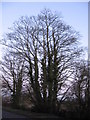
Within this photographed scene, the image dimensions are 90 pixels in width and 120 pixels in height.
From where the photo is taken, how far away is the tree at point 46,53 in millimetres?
5574

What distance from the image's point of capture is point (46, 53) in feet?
19.5

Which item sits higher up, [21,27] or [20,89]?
[21,27]

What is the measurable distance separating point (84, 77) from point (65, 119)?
45.5 inches

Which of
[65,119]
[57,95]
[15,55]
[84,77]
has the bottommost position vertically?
[65,119]

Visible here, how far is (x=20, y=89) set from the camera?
19.7 ft

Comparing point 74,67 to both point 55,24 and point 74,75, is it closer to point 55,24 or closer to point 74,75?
point 74,75

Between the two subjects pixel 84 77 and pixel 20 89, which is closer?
pixel 84 77

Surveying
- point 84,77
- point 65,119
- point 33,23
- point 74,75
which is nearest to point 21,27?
point 33,23

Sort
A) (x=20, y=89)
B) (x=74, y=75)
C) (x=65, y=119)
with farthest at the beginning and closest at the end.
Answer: (x=20, y=89) < (x=74, y=75) < (x=65, y=119)

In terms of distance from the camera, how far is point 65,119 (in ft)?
14.0

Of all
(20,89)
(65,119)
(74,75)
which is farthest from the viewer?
(20,89)

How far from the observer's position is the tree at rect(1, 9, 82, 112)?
5.57 m

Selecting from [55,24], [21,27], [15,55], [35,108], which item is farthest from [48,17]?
[35,108]

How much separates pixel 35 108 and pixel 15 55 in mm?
1854
